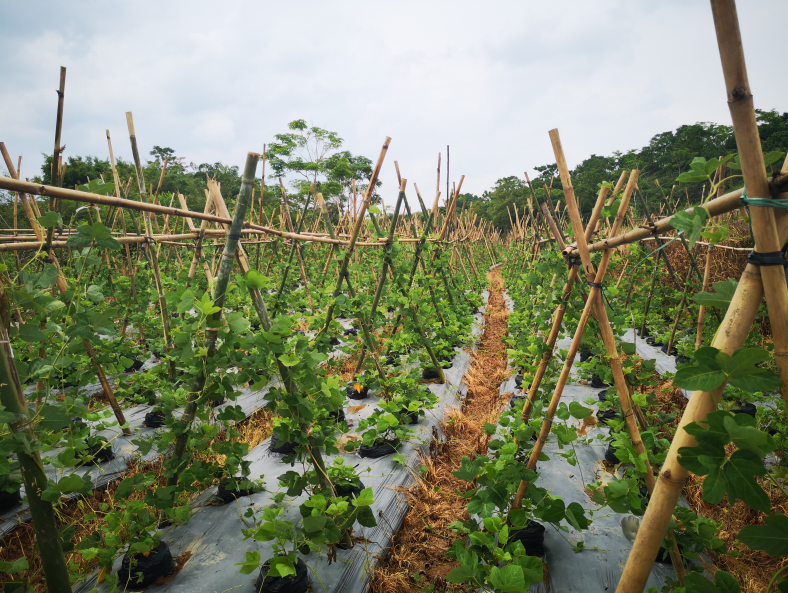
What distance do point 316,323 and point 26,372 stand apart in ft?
6.17

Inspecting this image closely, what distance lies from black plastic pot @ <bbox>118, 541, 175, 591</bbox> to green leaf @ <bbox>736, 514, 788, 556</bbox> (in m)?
2.13

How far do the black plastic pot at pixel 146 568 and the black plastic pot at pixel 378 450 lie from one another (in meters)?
1.29

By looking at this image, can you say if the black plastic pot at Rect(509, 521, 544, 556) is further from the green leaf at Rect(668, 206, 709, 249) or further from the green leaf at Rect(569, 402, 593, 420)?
the green leaf at Rect(668, 206, 709, 249)

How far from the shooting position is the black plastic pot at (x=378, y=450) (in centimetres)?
273

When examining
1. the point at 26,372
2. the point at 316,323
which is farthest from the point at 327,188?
the point at 26,372

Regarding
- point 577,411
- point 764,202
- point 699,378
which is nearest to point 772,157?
point 764,202

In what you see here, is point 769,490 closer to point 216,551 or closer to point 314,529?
point 314,529

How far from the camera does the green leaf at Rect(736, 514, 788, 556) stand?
80 cm

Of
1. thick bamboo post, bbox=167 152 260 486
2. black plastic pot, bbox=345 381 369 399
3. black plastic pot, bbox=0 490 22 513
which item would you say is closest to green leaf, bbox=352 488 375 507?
thick bamboo post, bbox=167 152 260 486

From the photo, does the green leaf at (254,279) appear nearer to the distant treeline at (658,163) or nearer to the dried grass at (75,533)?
the dried grass at (75,533)

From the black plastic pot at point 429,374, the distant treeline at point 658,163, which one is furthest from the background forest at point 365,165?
the black plastic pot at point 429,374

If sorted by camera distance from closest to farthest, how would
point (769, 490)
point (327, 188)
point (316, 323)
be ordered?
point (769, 490) → point (316, 323) → point (327, 188)

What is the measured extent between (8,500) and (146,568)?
1.38 m

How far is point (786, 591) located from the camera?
812 mm
